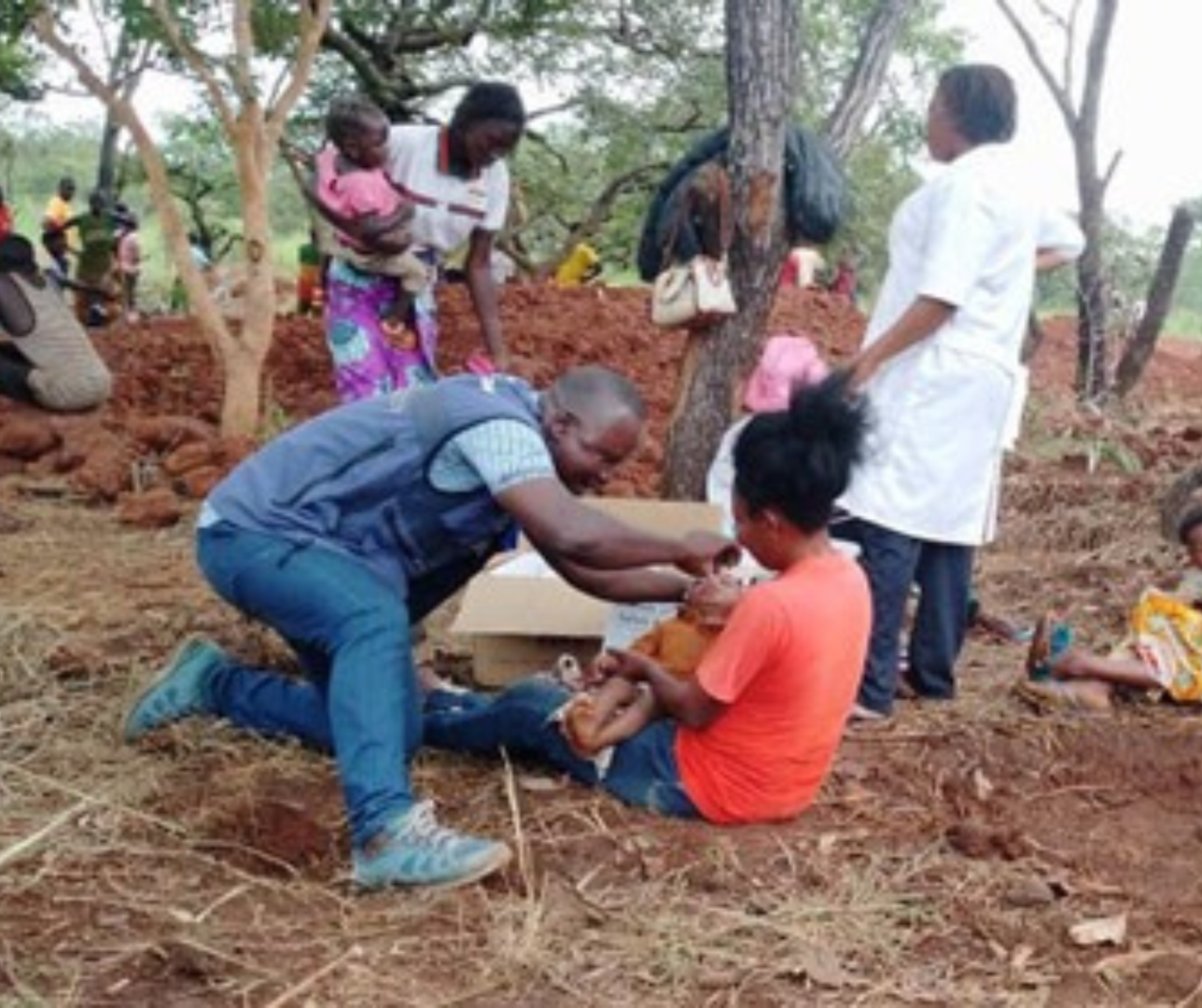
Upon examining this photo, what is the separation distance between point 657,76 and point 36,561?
8185 mm

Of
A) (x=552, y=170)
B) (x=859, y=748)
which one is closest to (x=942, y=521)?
(x=859, y=748)

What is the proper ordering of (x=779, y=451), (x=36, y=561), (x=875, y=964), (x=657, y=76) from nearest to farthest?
(x=875, y=964)
(x=779, y=451)
(x=36, y=561)
(x=657, y=76)

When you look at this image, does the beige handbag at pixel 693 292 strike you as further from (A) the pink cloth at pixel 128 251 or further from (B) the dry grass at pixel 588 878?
(A) the pink cloth at pixel 128 251

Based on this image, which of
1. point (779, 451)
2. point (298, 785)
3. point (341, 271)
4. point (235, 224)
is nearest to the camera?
point (779, 451)

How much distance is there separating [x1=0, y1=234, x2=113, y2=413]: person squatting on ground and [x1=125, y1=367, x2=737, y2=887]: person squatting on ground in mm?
2915

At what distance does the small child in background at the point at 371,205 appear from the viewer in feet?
15.8

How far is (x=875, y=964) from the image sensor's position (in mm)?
2844

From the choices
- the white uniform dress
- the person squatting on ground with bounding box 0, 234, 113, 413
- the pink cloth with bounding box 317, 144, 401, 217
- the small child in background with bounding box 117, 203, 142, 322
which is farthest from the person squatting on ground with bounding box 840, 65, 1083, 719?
the small child in background with bounding box 117, 203, 142, 322

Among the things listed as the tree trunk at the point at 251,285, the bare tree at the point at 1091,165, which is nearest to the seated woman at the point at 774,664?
the tree trunk at the point at 251,285

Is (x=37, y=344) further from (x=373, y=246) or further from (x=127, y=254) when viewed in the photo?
(x=127, y=254)

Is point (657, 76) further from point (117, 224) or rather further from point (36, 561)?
point (36, 561)

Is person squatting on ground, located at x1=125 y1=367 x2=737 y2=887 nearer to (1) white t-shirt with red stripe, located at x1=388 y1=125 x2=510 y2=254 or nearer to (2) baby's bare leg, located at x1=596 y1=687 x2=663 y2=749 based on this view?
(2) baby's bare leg, located at x1=596 y1=687 x2=663 y2=749

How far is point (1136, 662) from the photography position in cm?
447

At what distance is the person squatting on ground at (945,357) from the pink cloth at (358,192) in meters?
1.50
